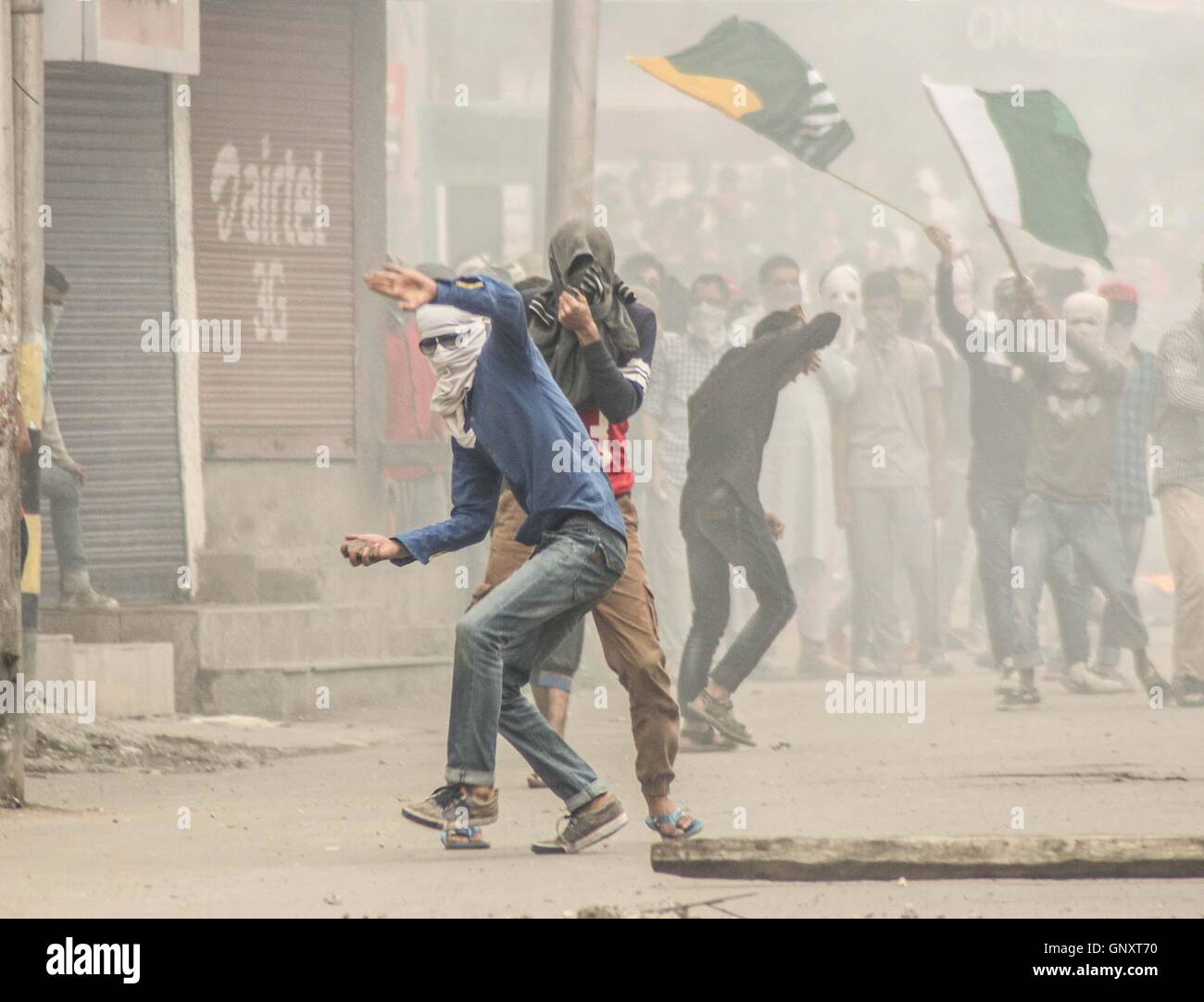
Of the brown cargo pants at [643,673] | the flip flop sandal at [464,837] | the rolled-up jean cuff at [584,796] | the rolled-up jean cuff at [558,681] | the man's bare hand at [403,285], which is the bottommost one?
the flip flop sandal at [464,837]

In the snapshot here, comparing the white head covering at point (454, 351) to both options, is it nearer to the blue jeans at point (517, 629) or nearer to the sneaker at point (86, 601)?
the blue jeans at point (517, 629)

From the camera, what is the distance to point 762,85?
1252 cm

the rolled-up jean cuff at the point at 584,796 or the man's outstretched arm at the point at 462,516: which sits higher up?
the man's outstretched arm at the point at 462,516

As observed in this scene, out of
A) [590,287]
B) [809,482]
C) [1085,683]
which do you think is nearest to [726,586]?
[1085,683]

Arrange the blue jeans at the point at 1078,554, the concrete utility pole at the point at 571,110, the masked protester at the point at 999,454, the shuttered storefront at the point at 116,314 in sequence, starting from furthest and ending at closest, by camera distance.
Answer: the masked protester at the point at 999,454 → the concrete utility pole at the point at 571,110 → the blue jeans at the point at 1078,554 → the shuttered storefront at the point at 116,314

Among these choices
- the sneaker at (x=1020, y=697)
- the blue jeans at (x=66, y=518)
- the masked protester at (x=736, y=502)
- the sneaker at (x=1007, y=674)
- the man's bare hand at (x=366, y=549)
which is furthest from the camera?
the sneaker at (x=1007, y=674)

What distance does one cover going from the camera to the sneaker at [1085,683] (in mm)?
12188

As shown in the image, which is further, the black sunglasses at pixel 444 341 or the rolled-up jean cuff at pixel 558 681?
the rolled-up jean cuff at pixel 558 681

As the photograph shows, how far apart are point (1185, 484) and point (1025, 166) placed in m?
2.18

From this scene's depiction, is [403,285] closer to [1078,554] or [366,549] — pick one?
[366,549]

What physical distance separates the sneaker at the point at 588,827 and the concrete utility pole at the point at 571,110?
609 cm

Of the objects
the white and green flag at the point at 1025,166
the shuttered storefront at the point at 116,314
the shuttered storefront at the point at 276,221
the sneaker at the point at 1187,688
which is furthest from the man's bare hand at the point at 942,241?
the shuttered storefront at the point at 116,314

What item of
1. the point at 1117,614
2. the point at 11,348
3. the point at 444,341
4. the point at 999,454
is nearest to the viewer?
the point at 444,341
